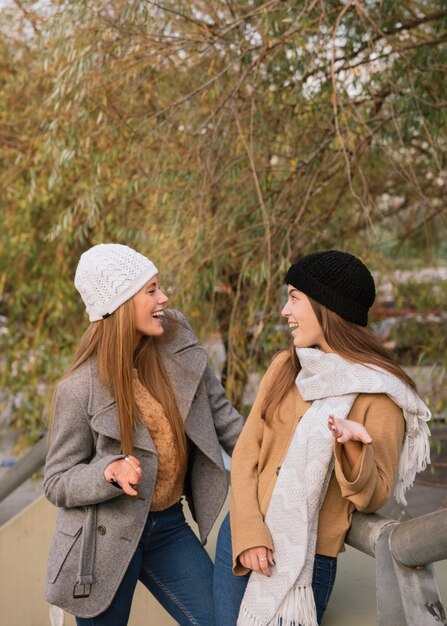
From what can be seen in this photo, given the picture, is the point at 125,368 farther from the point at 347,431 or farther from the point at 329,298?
the point at 347,431

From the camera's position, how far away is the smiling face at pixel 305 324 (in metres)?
2.29

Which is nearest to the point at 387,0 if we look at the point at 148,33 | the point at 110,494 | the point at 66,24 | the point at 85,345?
the point at 148,33

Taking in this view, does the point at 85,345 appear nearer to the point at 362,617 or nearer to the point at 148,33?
the point at 362,617

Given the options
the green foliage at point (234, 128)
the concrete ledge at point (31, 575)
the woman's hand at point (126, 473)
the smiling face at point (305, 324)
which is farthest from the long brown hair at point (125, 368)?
the green foliage at point (234, 128)

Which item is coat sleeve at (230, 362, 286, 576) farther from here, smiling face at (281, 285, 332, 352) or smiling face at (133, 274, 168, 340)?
smiling face at (133, 274, 168, 340)

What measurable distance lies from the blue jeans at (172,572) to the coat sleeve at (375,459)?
72cm

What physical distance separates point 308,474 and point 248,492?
20 cm

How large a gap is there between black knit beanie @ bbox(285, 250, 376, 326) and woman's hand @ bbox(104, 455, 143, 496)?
23.1 inches

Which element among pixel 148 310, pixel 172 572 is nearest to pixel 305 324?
pixel 148 310

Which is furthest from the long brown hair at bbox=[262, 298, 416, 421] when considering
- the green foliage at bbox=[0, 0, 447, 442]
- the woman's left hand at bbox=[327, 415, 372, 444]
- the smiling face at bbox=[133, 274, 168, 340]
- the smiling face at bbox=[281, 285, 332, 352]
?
the green foliage at bbox=[0, 0, 447, 442]

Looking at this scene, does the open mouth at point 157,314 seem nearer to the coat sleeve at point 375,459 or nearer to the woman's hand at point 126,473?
the woman's hand at point 126,473

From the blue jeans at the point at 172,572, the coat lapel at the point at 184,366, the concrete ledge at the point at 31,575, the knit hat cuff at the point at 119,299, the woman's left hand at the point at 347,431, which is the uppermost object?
the knit hat cuff at the point at 119,299

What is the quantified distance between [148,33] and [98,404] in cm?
298

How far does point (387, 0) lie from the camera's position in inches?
211
